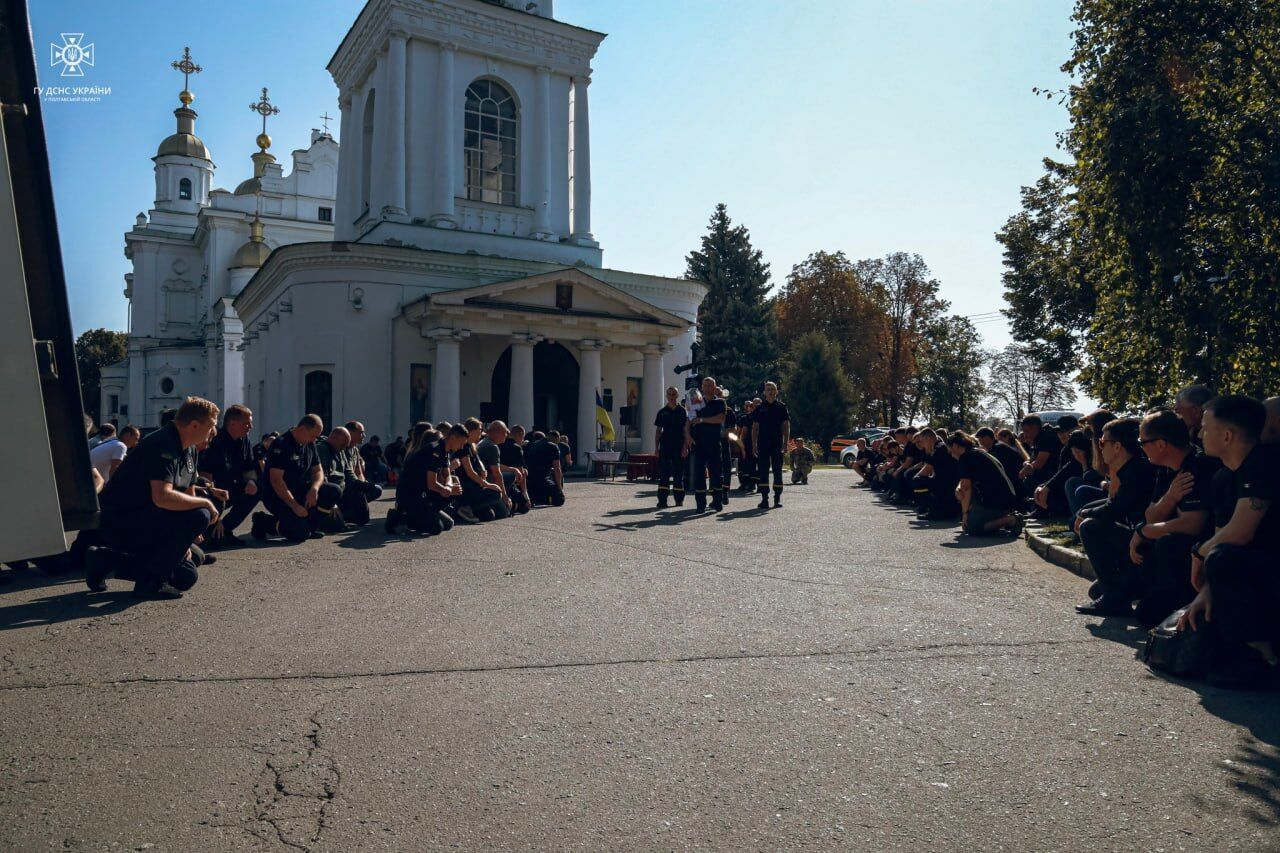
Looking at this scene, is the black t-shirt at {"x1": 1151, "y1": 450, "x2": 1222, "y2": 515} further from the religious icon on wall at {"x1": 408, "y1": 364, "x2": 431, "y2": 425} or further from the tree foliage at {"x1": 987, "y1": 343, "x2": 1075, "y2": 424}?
the tree foliage at {"x1": 987, "y1": 343, "x2": 1075, "y2": 424}

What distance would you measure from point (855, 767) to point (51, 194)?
3.51 meters

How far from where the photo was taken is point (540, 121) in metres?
35.6

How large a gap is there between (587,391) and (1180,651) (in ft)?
83.4

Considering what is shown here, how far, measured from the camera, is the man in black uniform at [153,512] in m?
6.69

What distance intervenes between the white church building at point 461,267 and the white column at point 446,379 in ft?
0.15

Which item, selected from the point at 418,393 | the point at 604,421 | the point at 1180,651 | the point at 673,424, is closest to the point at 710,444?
the point at 673,424

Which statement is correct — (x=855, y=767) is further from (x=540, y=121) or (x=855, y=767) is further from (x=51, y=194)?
(x=540, y=121)

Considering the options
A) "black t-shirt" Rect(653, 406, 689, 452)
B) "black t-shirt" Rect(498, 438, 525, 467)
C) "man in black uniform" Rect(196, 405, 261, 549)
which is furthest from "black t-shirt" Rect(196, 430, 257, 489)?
"black t-shirt" Rect(653, 406, 689, 452)

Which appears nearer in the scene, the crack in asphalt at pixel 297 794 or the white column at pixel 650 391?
the crack in asphalt at pixel 297 794

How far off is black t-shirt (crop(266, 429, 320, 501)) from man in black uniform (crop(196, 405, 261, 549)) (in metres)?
0.26

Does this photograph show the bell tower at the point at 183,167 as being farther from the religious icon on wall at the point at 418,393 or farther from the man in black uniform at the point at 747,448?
the man in black uniform at the point at 747,448

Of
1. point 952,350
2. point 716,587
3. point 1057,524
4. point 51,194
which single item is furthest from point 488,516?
point 952,350

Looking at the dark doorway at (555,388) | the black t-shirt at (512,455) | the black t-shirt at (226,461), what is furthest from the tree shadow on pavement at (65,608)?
the dark doorway at (555,388)

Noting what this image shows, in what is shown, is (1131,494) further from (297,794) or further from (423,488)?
(423,488)
